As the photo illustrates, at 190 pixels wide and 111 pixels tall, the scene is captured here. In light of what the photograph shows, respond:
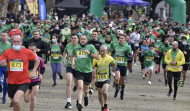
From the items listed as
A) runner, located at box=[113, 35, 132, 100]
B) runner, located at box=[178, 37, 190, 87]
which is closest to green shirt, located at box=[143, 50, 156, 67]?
runner, located at box=[178, 37, 190, 87]

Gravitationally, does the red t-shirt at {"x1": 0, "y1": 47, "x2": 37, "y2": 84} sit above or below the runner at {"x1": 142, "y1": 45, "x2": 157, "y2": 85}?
above

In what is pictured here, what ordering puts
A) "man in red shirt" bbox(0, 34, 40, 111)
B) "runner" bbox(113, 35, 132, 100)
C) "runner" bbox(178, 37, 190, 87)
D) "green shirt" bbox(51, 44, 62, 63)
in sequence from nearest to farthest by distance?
"man in red shirt" bbox(0, 34, 40, 111)
"runner" bbox(113, 35, 132, 100)
"green shirt" bbox(51, 44, 62, 63)
"runner" bbox(178, 37, 190, 87)

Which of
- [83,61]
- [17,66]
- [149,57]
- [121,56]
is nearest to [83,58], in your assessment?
[83,61]

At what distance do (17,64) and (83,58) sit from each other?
276 cm

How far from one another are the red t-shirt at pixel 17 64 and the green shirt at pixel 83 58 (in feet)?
8.32

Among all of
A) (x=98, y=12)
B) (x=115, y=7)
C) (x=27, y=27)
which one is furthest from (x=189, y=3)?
(x=27, y=27)

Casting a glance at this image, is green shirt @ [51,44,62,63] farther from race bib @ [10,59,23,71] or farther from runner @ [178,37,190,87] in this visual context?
race bib @ [10,59,23,71]

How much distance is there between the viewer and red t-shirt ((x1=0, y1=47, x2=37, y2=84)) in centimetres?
954

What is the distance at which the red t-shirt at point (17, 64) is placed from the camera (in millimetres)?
9539

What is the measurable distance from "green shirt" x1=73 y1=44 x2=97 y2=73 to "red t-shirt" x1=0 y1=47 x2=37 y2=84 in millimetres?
2535

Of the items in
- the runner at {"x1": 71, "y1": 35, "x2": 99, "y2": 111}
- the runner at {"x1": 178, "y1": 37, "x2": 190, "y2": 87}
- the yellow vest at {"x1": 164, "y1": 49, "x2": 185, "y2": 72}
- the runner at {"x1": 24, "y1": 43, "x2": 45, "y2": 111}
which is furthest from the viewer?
the runner at {"x1": 178, "y1": 37, "x2": 190, "y2": 87}

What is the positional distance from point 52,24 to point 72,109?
53.4 ft

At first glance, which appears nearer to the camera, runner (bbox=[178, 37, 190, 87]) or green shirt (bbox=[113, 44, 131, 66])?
green shirt (bbox=[113, 44, 131, 66])

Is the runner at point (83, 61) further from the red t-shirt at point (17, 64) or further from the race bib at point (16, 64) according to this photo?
the race bib at point (16, 64)
